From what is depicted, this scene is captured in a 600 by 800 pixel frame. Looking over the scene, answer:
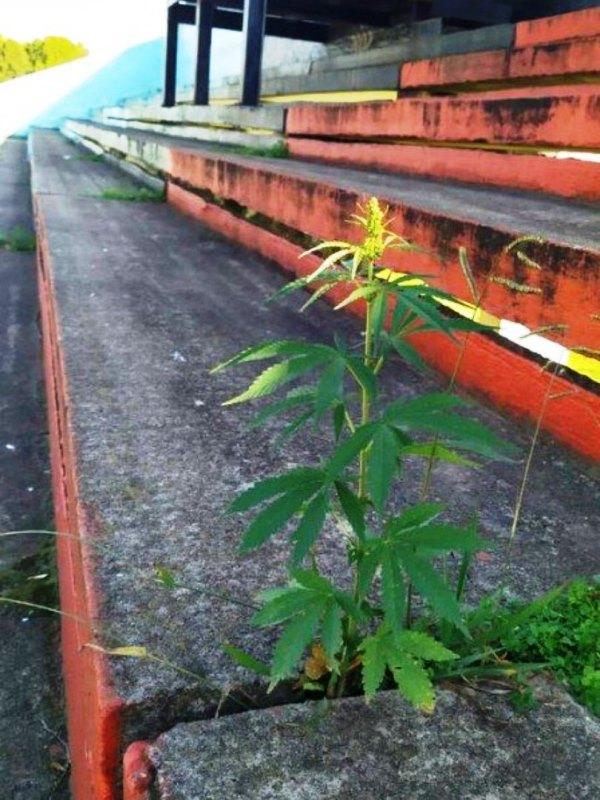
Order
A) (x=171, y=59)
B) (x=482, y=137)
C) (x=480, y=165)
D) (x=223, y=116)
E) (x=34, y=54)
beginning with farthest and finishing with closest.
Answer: (x=34, y=54) → (x=171, y=59) → (x=223, y=116) → (x=482, y=137) → (x=480, y=165)

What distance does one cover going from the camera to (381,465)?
33.6 inches

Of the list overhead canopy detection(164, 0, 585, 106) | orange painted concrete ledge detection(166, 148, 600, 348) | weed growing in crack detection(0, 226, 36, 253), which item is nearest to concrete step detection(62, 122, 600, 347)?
orange painted concrete ledge detection(166, 148, 600, 348)

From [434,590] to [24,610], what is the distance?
53.3 inches

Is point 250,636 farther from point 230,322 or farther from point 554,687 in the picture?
point 230,322

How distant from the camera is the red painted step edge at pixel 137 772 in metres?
0.91

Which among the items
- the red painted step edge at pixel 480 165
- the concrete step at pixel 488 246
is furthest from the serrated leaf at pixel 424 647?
the red painted step edge at pixel 480 165

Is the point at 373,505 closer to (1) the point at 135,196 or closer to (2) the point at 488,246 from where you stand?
(2) the point at 488,246

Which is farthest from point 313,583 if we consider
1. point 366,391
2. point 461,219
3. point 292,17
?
point 292,17

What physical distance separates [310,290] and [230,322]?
2.23 feet

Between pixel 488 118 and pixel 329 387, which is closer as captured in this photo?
pixel 329 387

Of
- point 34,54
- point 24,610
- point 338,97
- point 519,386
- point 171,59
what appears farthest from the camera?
point 34,54

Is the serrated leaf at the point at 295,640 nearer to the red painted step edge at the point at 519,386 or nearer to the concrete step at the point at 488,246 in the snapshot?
the concrete step at the point at 488,246

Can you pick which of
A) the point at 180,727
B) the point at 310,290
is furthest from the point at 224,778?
the point at 310,290

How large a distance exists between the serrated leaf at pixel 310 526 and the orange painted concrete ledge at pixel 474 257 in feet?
1.72
